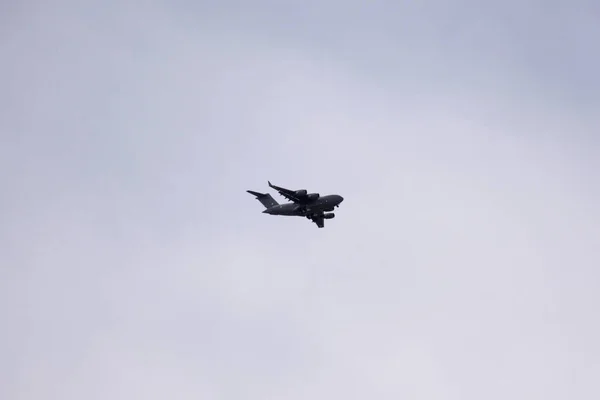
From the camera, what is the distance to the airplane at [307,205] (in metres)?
111

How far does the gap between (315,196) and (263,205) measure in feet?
53.7

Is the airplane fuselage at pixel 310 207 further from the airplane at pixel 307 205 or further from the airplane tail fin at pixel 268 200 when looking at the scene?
the airplane tail fin at pixel 268 200

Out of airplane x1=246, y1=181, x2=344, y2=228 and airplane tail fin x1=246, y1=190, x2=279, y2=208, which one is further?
airplane tail fin x1=246, y1=190, x2=279, y2=208

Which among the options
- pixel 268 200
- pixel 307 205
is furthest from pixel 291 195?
pixel 268 200

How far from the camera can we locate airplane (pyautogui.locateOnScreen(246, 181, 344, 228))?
111 meters

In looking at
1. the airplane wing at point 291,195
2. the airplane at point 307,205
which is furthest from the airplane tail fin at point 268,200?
the airplane wing at point 291,195

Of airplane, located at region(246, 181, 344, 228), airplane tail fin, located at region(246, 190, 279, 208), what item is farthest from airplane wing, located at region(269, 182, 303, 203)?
airplane tail fin, located at region(246, 190, 279, 208)

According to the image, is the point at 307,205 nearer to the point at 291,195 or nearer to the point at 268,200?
the point at 291,195

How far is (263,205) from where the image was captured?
125000 mm

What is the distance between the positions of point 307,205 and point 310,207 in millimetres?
645

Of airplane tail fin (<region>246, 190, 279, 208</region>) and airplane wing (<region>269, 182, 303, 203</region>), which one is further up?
airplane tail fin (<region>246, 190, 279, 208</region>)

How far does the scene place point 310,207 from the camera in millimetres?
113438

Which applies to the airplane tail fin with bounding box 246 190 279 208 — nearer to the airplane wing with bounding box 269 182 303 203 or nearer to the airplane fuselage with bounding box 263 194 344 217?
the airplane fuselage with bounding box 263 194 344 217

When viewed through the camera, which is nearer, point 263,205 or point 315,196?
point 315,196
